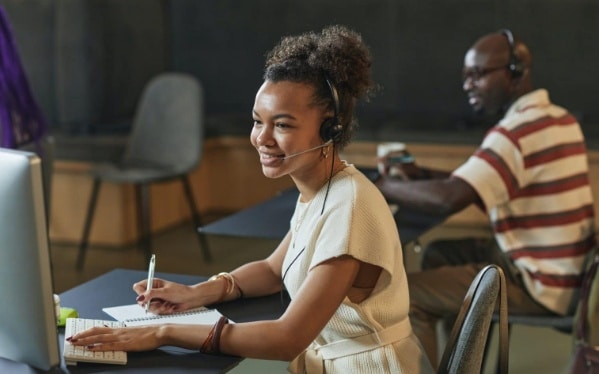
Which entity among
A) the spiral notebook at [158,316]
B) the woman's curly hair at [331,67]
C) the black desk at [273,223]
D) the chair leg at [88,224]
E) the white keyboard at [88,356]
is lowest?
the chair leg at [88,224]

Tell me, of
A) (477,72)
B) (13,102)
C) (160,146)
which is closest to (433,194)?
(477,72)

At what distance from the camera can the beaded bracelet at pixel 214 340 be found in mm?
1627

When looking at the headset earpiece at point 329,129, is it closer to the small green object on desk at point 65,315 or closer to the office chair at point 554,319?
the small green object on desk at point 65,315

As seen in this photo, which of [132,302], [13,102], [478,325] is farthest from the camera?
[13,102]

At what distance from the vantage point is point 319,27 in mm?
5422

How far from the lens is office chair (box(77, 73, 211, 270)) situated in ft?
14.9

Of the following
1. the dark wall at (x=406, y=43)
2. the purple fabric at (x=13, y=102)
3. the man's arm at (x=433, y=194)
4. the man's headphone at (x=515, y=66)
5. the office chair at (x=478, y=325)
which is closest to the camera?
the office chair at (x=478, y=325)

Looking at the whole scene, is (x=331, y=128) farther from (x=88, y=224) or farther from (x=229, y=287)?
(x=88, y=224)

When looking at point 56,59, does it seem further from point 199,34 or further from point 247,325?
point 247,325

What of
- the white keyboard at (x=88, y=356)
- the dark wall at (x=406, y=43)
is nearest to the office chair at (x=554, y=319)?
the white keyboard at (x=88, y=356)

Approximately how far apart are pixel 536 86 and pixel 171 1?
2339 mm

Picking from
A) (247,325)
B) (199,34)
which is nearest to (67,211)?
(199,34)

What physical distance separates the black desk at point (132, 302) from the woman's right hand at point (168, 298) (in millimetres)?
70

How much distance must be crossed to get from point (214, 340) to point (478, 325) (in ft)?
1.55
